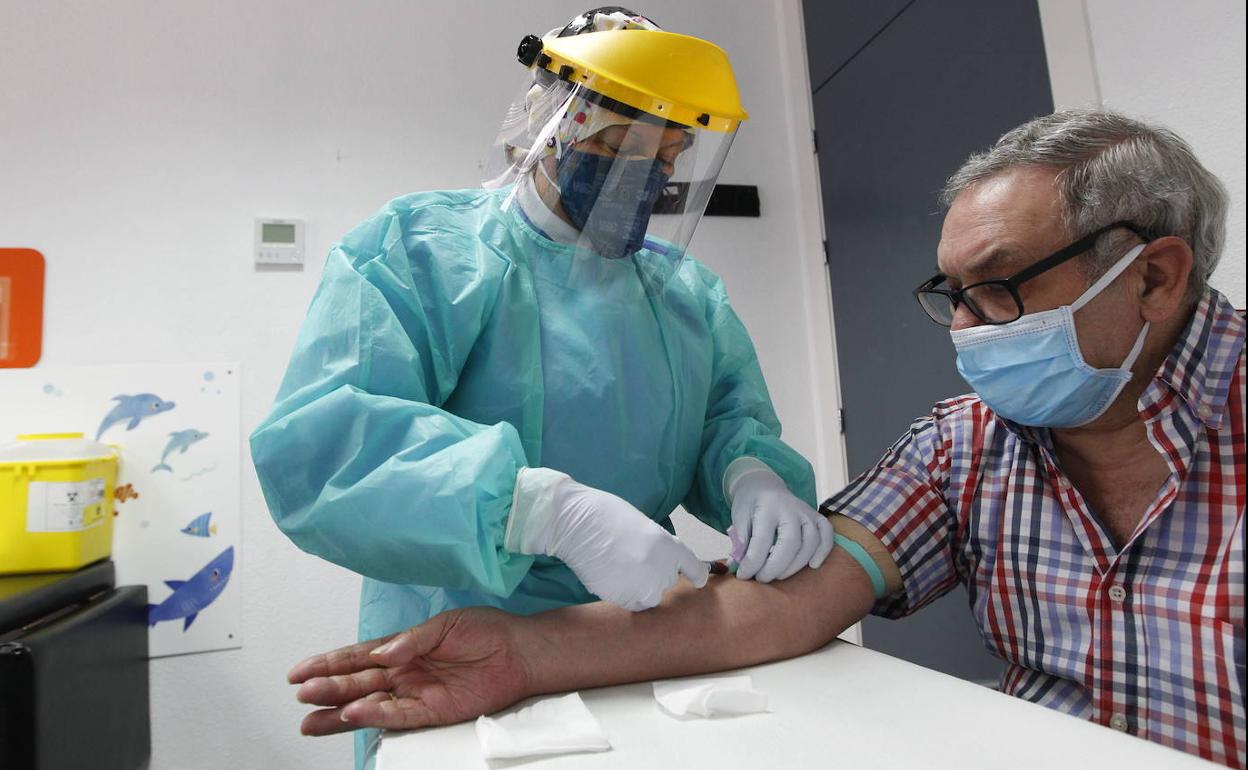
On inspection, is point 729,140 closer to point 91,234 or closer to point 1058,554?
point 1058,554

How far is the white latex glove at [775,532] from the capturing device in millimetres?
1013

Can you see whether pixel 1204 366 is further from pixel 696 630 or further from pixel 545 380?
pixel 545 380

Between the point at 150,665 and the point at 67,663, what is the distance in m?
0.53

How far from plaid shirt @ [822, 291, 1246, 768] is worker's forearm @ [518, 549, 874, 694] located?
152 mm

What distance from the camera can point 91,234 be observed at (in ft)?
6.77

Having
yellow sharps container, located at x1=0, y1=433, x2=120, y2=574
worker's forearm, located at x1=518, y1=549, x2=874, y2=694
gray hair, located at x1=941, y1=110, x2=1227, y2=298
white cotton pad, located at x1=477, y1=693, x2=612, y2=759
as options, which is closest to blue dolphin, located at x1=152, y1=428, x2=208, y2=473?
yellow sharps container, located at x1=0, y1=433, x2=120, y2=574

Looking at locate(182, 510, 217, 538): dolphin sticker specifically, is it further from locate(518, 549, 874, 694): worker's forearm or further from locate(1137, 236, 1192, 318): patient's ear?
locate(1137, 236, 1192, 318): patient's ear

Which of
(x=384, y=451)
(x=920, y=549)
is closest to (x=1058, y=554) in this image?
(x=920, y=549)

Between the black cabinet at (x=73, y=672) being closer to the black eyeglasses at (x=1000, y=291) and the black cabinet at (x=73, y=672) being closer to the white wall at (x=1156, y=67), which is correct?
the black eyeglasses at (x=1000, y=291)

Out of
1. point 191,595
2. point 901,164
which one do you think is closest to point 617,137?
point 901,164

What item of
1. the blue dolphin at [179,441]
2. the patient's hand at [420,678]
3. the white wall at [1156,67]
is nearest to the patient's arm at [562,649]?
the patient's hand at [420,678]

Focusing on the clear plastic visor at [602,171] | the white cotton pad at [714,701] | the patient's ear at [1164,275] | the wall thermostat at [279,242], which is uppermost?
the wall thermostat at [279,242]

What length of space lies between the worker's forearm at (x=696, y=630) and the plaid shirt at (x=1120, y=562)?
6.0 inches

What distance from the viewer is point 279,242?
217cm
